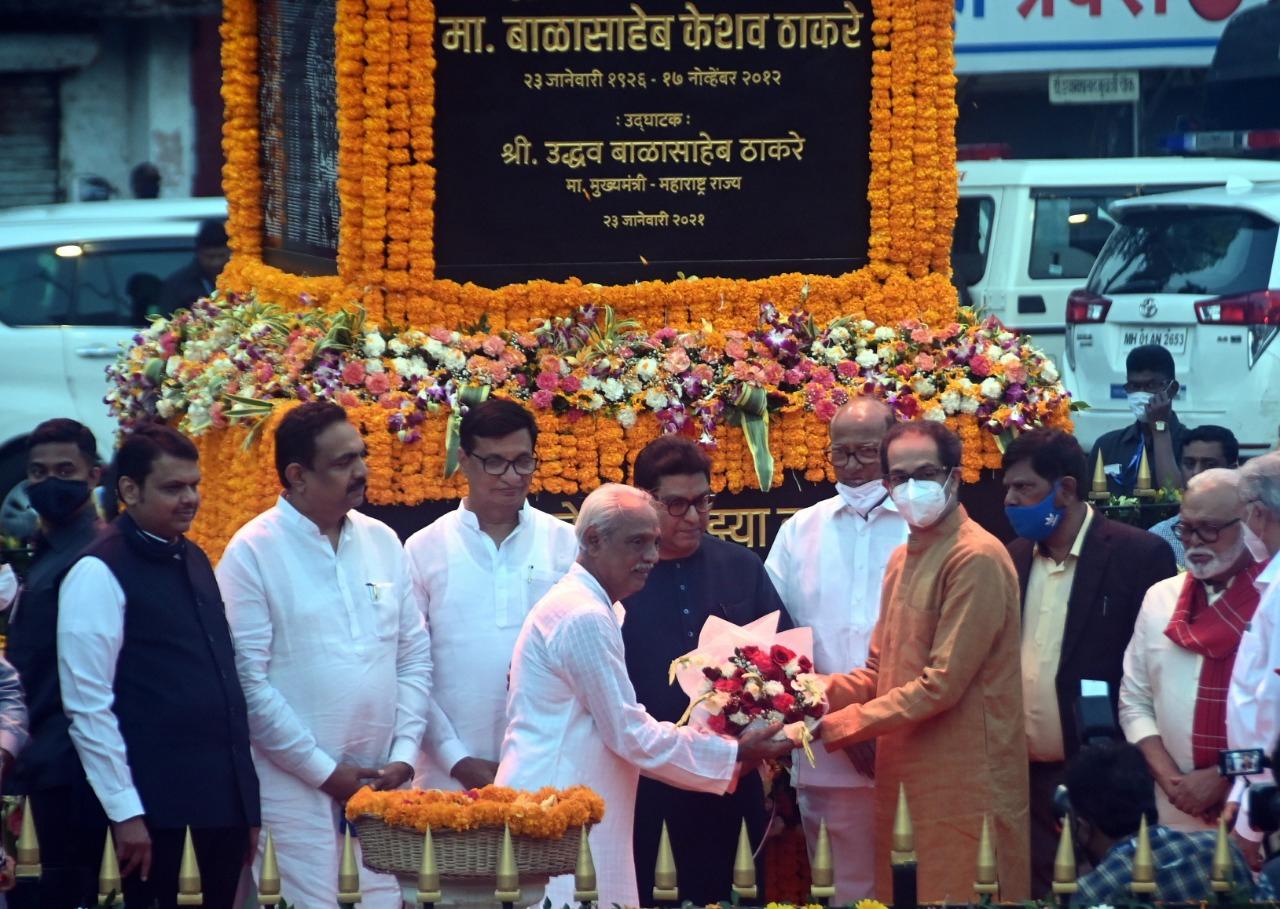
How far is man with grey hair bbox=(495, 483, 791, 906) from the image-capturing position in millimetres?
6168

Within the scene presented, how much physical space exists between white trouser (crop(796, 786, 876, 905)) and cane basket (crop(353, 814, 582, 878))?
5.94ft

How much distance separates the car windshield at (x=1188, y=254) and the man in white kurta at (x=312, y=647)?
7.85 metres

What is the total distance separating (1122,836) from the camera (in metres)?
5.67

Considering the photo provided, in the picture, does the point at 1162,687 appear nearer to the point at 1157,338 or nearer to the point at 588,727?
the point at 588,727

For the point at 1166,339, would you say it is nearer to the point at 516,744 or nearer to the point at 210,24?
the point at 516,744

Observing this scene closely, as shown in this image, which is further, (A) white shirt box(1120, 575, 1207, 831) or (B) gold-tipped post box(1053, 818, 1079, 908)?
(A) white shirt box(1120, 575, 1207, 831)

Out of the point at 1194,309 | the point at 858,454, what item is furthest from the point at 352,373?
the point at 1194,309

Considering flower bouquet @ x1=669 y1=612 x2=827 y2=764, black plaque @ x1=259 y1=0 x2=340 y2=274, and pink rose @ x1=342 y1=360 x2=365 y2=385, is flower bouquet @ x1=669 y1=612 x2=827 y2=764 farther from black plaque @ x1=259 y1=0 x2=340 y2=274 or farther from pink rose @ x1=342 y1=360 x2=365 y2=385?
black plaque @ x1=259 y1=0 x2=340 y2=274

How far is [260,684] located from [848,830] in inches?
74.6

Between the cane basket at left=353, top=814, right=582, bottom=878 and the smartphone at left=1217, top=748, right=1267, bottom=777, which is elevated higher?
the smartphone at left=1217, top=748, right=1267, bottom=777

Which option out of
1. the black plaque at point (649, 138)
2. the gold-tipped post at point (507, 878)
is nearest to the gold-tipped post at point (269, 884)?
the gold-tipped post at point (507, 878)

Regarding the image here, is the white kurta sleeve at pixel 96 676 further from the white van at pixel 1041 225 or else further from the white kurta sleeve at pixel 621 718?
the white van at pixel 1041 225

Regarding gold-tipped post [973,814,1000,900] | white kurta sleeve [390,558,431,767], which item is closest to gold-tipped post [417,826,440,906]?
gold-tipped post [973,814,1000,900]

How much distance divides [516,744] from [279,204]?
4.50 metres
